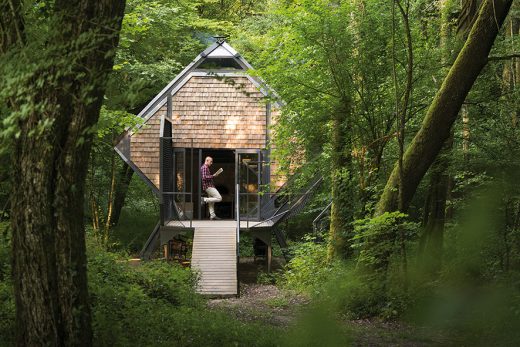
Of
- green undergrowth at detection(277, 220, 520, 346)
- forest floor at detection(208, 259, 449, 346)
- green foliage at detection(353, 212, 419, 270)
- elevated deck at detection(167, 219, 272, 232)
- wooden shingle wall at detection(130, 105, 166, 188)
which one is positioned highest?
wooden shingle wall at detection(130, 105, 166, 188)

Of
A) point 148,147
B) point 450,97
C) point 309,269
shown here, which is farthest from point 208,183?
point 450,97

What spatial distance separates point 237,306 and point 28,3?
10.1 meters

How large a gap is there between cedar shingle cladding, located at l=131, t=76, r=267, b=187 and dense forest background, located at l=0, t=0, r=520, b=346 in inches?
185

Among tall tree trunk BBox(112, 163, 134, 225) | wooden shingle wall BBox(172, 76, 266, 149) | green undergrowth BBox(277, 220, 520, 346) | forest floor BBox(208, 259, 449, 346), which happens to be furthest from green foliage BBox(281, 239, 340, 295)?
tall tree trunk BBox(112, 163, 134, 225)

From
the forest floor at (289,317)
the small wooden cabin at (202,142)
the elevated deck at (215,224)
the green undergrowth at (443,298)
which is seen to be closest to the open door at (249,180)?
the small wooden cabin at (202,142)

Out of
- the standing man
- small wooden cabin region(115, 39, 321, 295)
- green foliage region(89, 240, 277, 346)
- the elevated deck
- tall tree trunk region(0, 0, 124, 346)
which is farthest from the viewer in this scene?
small wooden cabin region(115, 39, 321, 295)

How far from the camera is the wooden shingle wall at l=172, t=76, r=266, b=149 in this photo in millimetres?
22078

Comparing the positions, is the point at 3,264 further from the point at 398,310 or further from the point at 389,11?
the point at 389,11

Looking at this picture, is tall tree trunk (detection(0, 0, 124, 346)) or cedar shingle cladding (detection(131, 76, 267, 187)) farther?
cedar shingle cladding (detection(131, 76, 267, 187))

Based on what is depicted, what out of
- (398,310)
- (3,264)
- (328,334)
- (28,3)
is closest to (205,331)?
(328,334)

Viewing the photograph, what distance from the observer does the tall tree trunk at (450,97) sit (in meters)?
10.7

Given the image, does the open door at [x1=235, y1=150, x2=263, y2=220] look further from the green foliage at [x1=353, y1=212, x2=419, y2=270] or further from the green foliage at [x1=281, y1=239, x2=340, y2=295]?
the green foliage at [x1=353, y1=212, x2=419, y2=270]

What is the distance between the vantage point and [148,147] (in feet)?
72.8

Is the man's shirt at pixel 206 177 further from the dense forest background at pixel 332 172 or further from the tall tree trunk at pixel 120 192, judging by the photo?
the tall tree trunk at pixel 120 192
